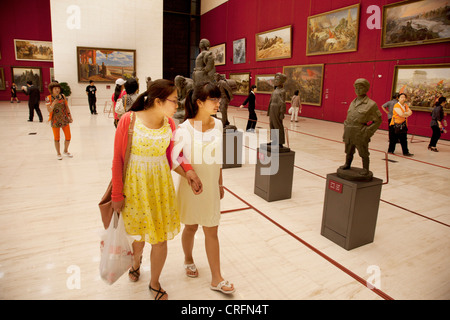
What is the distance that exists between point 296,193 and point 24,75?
2558 cm

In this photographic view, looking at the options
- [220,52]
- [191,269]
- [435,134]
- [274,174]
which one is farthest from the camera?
[220,52]

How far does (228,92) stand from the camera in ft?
22.9

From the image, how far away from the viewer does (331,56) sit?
48.8 ft

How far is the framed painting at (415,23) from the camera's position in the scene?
10.3 metres

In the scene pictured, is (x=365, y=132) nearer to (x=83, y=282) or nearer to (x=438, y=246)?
(x=438, y=246)

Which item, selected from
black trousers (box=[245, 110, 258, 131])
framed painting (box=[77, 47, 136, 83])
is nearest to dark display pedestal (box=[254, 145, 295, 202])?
black trousers (box=[245, 110, 258, 131])

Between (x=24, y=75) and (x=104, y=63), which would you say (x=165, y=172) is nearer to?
(x=104, y=63)

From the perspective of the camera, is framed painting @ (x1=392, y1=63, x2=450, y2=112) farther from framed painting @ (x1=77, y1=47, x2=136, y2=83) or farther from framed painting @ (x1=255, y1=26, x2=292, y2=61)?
framed painting @ (x1=77, y1=47, x2=136, y2=83)

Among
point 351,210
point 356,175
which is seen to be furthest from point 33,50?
point 351,210

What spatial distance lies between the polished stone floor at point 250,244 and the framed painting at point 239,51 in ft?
55.9

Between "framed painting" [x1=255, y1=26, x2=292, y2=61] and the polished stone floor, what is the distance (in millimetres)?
12711
